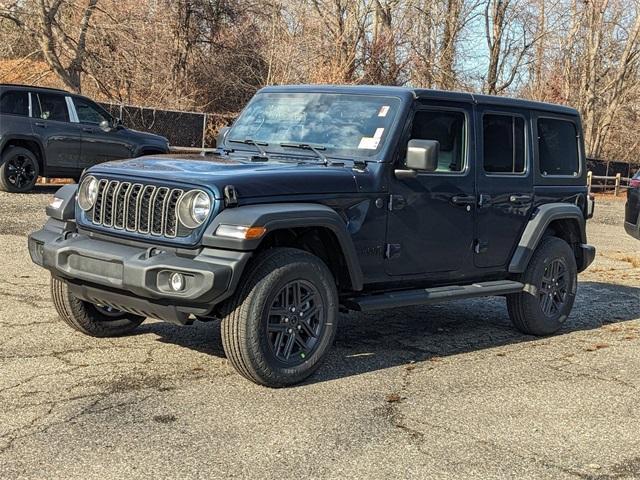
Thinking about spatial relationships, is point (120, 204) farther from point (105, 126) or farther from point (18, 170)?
point (105, 126)

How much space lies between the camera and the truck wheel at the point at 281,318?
5270 millimetres

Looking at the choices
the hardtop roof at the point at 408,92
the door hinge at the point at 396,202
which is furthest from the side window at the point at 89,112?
the door hinge at the point at 396,202

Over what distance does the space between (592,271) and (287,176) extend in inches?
290

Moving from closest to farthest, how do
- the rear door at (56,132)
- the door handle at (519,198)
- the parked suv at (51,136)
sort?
1. the door handle at (519,198)
2. the parked suv at (51,136)
3. the rear door at (56,132)

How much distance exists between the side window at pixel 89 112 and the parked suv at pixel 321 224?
10181mm

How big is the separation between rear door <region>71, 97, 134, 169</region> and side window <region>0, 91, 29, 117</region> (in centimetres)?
99

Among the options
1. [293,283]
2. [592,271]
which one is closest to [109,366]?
[293,283]

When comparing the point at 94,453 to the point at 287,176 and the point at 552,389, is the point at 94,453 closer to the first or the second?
the point at 287,176

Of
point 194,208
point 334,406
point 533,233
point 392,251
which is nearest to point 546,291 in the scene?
point 533,233

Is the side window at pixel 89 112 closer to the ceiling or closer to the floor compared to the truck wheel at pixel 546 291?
closer to the ceiling

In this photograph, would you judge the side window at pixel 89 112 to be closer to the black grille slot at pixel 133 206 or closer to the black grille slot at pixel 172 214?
the black grille slot at pixel 133 206

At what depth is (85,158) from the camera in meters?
16.5

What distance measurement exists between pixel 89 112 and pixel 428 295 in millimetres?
11770

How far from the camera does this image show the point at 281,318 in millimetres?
5496
